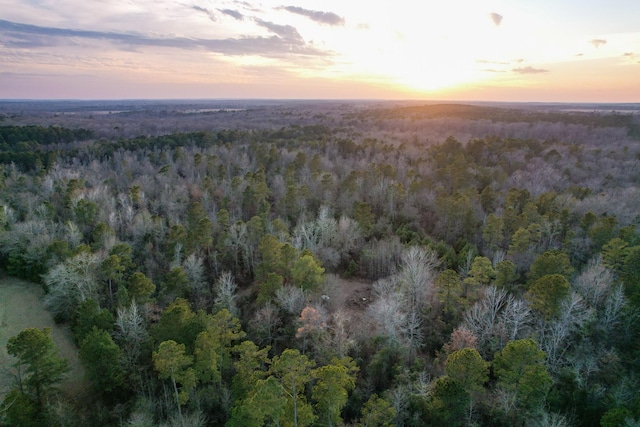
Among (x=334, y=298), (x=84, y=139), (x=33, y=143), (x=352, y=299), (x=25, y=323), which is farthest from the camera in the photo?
(x=84, y=139)

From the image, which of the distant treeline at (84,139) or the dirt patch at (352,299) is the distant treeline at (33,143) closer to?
the distant treeline at (84,139)

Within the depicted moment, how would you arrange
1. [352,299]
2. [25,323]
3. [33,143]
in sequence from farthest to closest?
[33,143], [352,299], [25,323]

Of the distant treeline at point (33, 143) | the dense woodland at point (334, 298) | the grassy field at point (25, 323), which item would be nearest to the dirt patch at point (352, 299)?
the dense woodland at point (334, 298)

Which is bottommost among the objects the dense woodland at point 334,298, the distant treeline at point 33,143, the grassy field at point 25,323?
the grassy field at point 25,323

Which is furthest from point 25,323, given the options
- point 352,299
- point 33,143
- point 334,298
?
point 33,143

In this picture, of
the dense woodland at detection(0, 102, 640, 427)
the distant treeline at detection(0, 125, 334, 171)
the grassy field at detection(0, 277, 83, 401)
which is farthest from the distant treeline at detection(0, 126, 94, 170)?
the grassy field at detection(0, 277, 83, 401)

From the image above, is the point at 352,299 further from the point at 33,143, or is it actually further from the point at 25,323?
the point at 33,143
